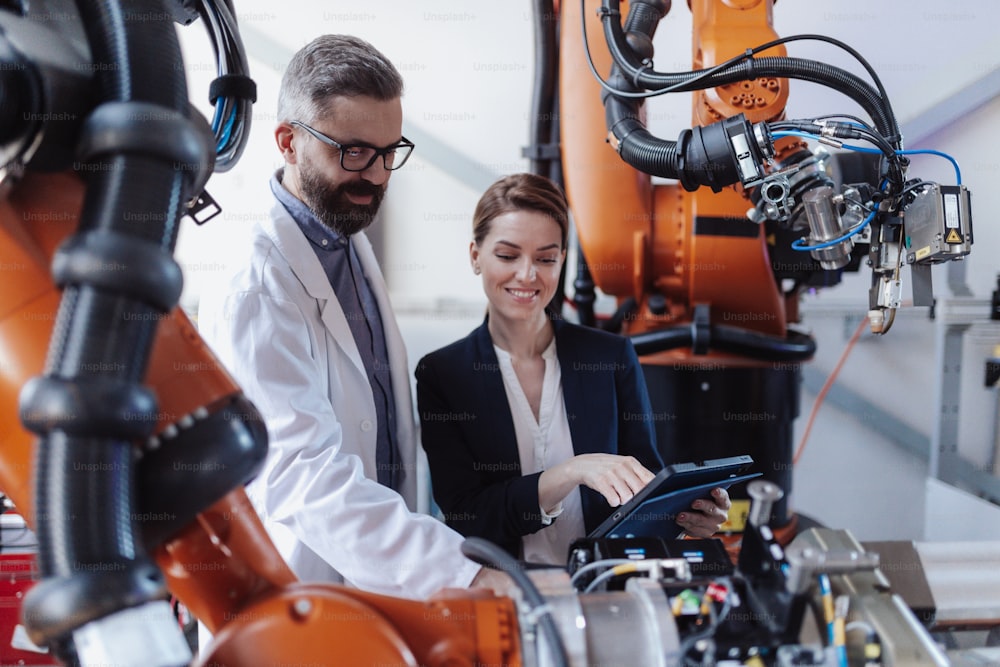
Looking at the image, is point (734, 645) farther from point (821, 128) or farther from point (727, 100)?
point (727, 100)

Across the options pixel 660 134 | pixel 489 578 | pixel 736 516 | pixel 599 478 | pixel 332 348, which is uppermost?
pixel 660 134

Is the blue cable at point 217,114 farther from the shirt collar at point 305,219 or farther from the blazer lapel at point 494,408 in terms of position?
the blazer lapel at point 494,408

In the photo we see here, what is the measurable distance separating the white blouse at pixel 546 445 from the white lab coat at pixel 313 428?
13.5 inches

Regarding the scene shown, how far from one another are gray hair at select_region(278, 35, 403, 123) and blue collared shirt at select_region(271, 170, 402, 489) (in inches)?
7.4

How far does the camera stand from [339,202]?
149cm

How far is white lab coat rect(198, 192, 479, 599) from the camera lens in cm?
113

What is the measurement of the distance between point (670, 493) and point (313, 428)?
592mm

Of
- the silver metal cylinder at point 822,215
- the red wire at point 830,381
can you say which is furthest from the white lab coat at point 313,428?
the red wire at point 830,381

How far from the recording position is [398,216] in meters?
3.39

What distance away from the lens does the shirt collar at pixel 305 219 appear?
58.8 inches

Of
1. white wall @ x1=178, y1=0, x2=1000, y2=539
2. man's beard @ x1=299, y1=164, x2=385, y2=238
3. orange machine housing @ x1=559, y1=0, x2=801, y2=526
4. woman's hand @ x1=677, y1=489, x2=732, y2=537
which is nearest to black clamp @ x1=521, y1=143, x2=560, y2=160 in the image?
orange machine housing @ x1=559, y1=0, x2=801, y2=526

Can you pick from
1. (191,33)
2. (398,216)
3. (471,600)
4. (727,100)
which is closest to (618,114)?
(727,100)

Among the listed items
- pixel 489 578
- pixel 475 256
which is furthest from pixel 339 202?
pixel 489 578

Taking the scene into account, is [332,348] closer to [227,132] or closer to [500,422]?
[500,422]
